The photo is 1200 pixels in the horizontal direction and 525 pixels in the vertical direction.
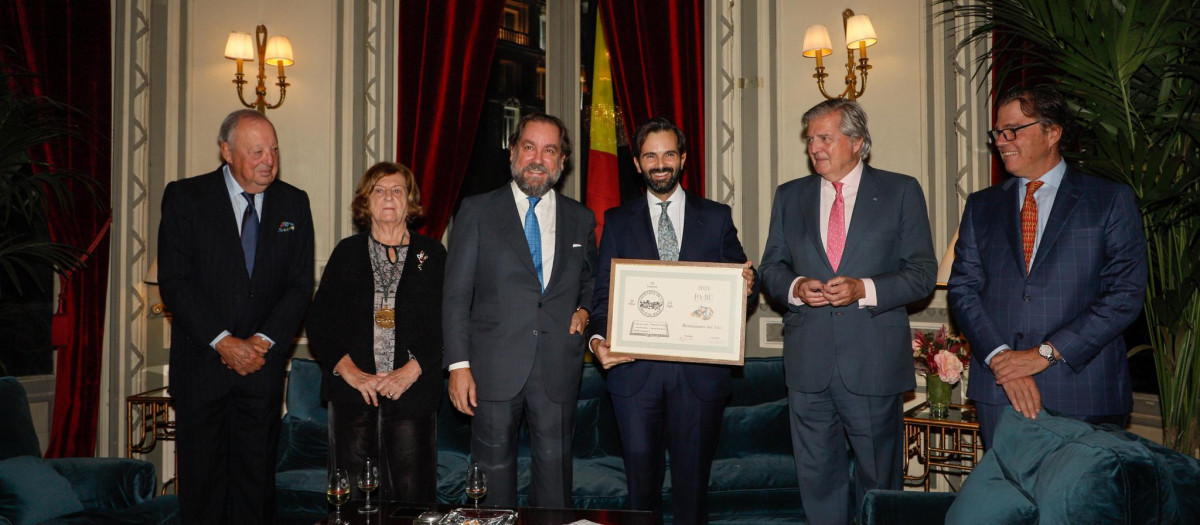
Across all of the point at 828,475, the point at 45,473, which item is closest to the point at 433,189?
the point at 45,473

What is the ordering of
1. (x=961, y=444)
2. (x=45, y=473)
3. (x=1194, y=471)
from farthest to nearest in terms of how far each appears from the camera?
(x=961, y=444), (x=45, y=473), (x=1194, y=471)

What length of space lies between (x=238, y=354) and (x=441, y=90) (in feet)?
8.52

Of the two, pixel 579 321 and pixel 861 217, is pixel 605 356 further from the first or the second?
pixel 861 217

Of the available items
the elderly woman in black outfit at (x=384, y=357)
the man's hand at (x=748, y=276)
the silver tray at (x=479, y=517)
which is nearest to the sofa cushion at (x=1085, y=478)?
the man's hand at (x=748, y=276)

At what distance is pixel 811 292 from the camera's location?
3102 millimetres

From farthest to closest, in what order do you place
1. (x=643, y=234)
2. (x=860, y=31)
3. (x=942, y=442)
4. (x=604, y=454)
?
(x=860, y=31) → (x=604, y=454) → (x=942, y=442) → (x=643, y=234)

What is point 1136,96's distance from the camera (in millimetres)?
3352

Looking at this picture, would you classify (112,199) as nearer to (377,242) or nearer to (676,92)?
(377,242)

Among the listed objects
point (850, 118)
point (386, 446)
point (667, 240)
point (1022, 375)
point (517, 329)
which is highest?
point (850, 118)

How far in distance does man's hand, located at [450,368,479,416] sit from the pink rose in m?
2.35

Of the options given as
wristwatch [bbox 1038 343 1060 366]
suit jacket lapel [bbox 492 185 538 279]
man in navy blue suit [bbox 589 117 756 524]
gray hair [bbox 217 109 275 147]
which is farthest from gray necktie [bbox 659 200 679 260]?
gray hair [bbox 217 109 275 147]

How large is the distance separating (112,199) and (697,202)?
3.89 metres

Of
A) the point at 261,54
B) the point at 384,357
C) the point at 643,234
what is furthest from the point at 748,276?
the point at 261,54

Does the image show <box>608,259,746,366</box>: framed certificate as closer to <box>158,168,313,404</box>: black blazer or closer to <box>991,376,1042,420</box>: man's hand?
<box>991,376,1042,420</box>: man's hand
